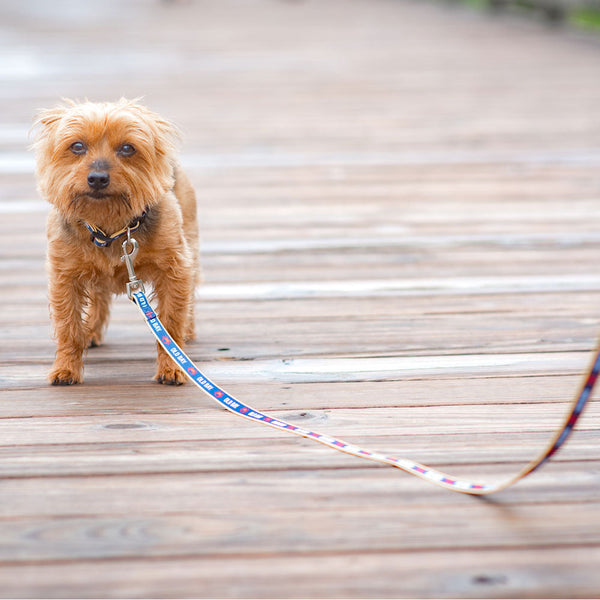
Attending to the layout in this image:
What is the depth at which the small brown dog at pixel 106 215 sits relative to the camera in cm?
265

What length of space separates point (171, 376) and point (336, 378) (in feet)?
1.77

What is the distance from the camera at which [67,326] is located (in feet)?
9.55

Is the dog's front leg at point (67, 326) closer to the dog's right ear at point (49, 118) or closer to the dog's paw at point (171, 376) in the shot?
the dog's paw at point (171, 376)

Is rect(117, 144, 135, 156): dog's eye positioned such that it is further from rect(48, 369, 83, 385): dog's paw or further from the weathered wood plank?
→ the weathered wood plank

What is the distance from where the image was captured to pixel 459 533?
6.44ft

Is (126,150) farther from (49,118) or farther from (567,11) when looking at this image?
(567,11)

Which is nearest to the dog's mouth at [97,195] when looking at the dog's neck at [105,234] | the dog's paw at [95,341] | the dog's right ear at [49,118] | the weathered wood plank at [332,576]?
the dog's neck at [105,234]

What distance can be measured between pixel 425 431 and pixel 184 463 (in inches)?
26.8

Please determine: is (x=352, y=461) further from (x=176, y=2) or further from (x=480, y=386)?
(x=176, y=2)

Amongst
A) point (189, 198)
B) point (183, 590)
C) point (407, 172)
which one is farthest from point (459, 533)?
point (407, 172)

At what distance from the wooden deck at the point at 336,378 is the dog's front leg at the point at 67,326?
2.5 inches

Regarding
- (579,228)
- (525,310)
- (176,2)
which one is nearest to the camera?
(525,310)

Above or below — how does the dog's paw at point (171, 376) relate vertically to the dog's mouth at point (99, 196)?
below

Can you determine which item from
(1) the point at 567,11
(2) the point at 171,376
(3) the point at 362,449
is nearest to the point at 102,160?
(2) the point at 171,376
